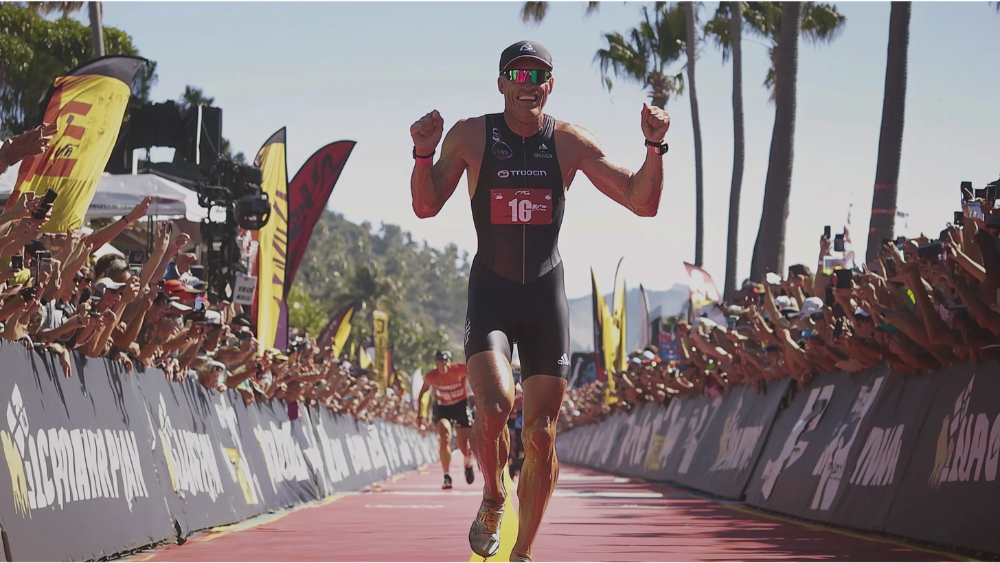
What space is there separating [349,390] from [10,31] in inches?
741

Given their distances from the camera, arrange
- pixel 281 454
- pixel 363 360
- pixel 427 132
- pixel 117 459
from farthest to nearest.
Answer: pixel 363 360
pixel 281 454
pixel 117 459
pixel 427 132

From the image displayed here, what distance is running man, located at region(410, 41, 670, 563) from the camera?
24.7 ft

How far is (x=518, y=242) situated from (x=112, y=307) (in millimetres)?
4812

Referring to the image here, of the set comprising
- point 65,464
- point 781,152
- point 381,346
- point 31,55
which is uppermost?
point 31,55

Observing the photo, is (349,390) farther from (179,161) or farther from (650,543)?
(650,543)

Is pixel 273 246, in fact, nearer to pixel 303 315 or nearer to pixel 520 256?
pixel 520 256

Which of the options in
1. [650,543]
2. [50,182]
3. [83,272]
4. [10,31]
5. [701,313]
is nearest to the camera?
[650,543]

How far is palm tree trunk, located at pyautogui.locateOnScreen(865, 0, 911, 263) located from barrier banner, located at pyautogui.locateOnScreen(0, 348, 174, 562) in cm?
1241

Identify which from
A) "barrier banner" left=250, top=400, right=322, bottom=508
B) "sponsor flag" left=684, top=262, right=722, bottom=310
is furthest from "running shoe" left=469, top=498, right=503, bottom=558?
"sponsor flag" left=684, top=262, right=722, bottom=310

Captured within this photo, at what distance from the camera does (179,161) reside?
1486 inches

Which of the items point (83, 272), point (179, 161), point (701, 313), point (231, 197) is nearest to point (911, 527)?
point (83, 272)

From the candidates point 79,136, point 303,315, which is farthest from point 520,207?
point 303,315

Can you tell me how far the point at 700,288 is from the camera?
31.5 metres

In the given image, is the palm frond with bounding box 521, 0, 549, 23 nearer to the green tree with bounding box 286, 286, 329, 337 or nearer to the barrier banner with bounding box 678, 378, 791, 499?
the barrier banner with bounding box 678, 378, 791, 499
